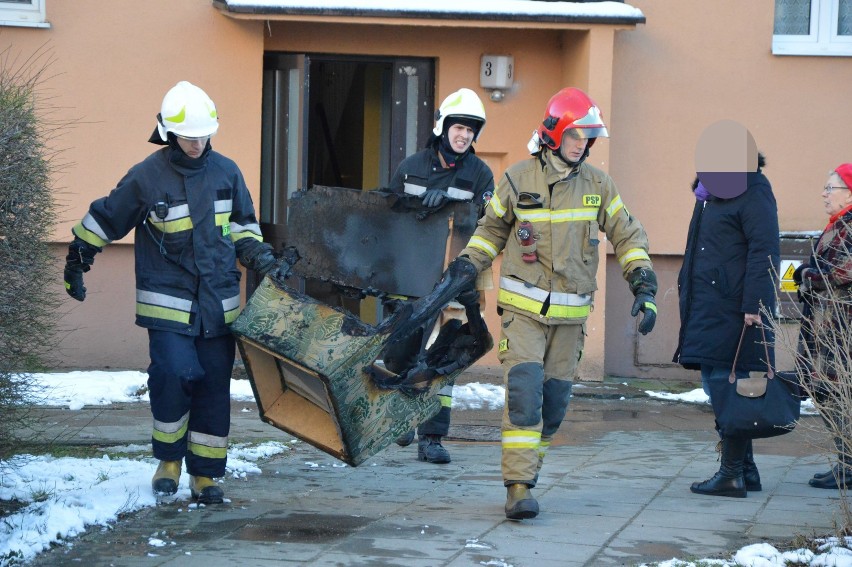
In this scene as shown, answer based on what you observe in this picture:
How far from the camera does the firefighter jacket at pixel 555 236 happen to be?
526 centimetres

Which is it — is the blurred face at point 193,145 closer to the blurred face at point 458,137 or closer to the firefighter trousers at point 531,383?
the firefighter trousers at point 531,383

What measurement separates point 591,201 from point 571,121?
14.3 inches

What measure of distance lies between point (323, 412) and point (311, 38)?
5.26 metres

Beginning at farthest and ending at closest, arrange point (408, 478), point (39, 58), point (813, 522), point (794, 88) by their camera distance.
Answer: point (794, 88) < point (39, 58) < point (408, 478) < point (813, 522)

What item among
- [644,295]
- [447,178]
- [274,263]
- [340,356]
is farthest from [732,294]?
[274,263]

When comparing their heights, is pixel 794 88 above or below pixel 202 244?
above

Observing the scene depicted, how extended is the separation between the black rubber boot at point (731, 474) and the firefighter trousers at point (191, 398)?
2321 millimetres

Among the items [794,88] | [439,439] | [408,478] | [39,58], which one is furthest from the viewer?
[794,88]

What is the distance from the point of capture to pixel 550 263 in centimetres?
527

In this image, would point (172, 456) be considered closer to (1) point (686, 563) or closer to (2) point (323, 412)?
(2) point (323, 412)

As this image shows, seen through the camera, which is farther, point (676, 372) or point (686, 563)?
point (676, 372)

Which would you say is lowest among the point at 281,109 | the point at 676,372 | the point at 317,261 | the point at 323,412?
the point at 676,372

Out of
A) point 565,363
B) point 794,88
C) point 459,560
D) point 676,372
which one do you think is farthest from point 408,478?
point 794,88

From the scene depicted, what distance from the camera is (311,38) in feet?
32.2
